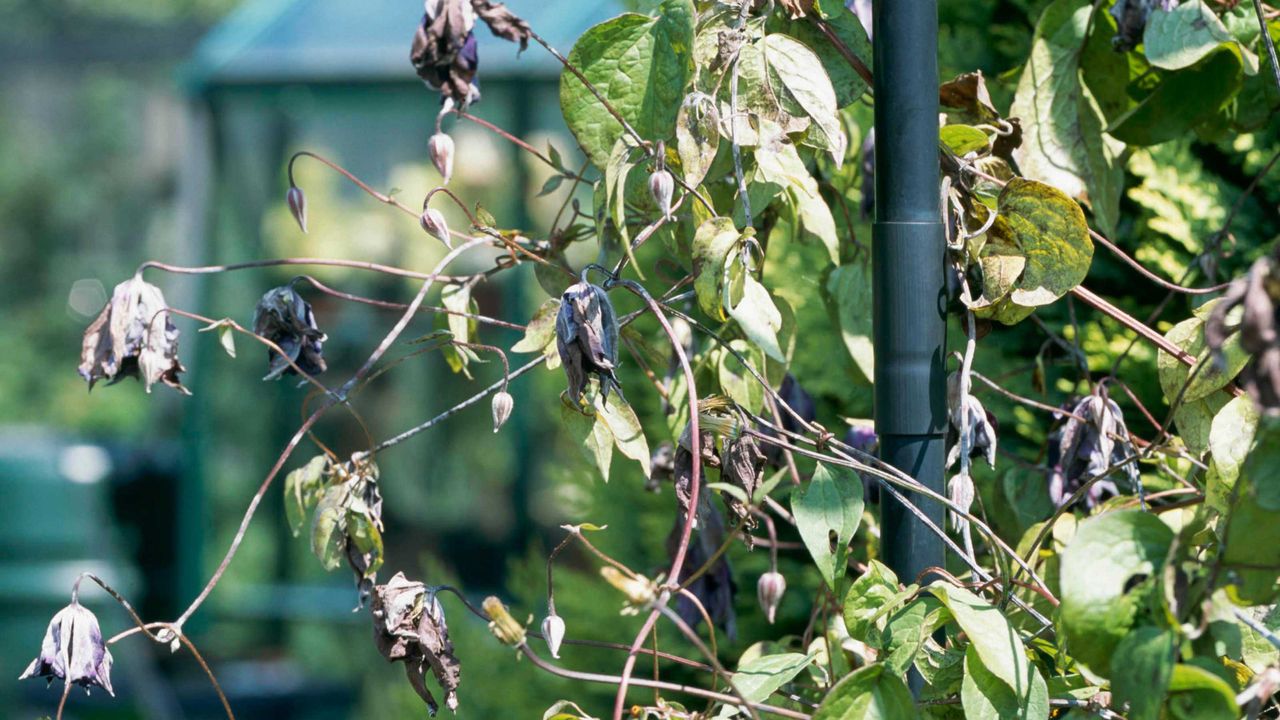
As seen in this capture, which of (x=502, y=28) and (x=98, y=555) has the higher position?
(x=502, y=28)

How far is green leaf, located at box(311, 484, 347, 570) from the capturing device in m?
0.73

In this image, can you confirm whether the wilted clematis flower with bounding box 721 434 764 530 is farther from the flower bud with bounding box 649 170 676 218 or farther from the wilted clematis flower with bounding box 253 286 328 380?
the wilted clematis flower with bounding box 253 286 328 380

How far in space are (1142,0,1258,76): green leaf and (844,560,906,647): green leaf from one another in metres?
0.35

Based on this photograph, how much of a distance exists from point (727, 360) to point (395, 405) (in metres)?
2.83

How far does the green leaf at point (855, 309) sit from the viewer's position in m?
0.81

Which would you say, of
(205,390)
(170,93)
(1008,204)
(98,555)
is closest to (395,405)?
(205,390)

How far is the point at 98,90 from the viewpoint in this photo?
10773 millimetres

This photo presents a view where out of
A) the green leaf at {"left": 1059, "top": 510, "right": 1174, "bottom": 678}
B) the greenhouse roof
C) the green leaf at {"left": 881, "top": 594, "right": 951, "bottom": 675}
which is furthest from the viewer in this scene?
the greenhouse roof

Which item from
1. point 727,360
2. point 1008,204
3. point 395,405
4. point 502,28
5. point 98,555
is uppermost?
point 502,28

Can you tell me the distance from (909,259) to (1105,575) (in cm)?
22

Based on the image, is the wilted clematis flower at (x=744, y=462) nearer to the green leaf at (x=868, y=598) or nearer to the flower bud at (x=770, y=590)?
the green leaf at (x=868, y=598)

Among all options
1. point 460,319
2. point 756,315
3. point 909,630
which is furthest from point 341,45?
point 909,630

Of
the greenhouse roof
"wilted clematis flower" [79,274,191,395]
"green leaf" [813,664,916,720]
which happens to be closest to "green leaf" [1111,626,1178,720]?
"green leaf" [813,664,916,720]

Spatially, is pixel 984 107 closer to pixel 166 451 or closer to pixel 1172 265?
pixel 1172 265
